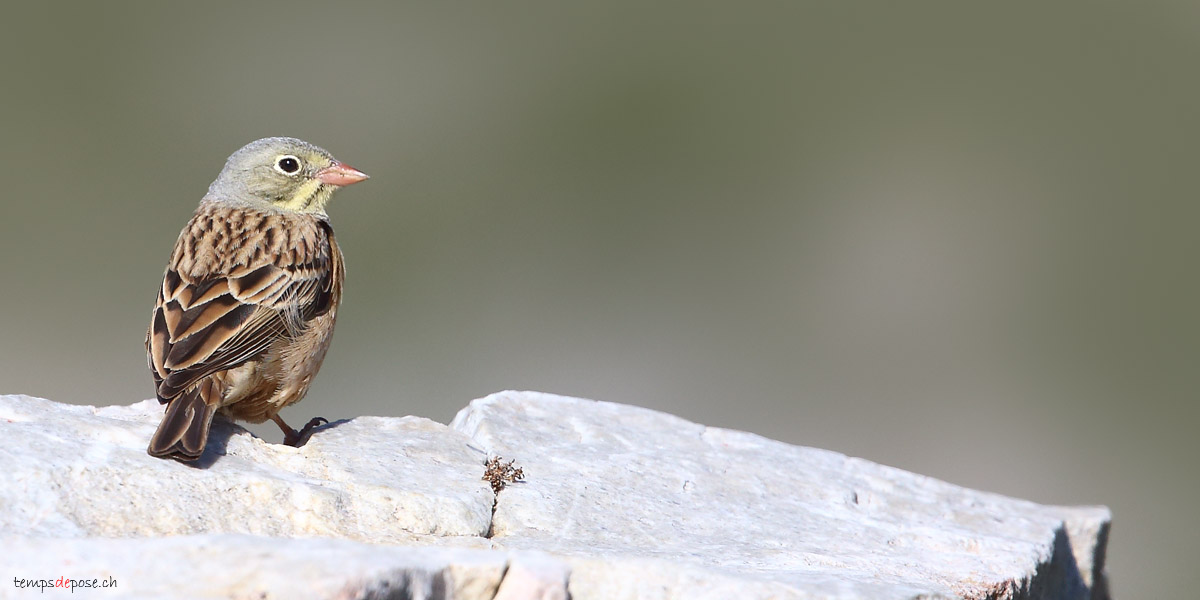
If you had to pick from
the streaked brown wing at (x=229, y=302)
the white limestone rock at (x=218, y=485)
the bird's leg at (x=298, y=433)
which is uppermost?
the streaked brown wing at (x=229, y=302)

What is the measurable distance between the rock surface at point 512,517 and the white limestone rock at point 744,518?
16 millimetres

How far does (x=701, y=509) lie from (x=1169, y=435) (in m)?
9.58

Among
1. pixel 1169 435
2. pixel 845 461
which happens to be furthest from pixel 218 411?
pixel 1169 435

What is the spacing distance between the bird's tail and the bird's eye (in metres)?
2.47

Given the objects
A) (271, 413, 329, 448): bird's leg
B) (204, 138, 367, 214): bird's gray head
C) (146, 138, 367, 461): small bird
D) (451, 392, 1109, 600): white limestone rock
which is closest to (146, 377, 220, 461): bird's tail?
(146, 138, 367, 461): small bird

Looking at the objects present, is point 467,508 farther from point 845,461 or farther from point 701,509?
point 845,461

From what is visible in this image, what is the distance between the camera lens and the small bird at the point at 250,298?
6.81 m

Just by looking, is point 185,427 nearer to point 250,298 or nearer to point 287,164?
point 250,298

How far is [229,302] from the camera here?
744 cm

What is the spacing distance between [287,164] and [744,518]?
374 cm

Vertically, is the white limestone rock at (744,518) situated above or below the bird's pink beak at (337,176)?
below

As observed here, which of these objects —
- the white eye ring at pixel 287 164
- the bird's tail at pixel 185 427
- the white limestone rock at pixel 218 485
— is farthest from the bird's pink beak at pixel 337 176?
the bird's tail at pixel 185 427

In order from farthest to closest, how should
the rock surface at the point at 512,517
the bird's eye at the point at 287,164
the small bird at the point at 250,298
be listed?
the bird's eye at the point at 287,164
the small bird at the point at 250,298
the rock surface at the point at 512,517

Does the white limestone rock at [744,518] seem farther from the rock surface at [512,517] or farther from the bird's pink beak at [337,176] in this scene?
the bird's pink beak at [337,176]
